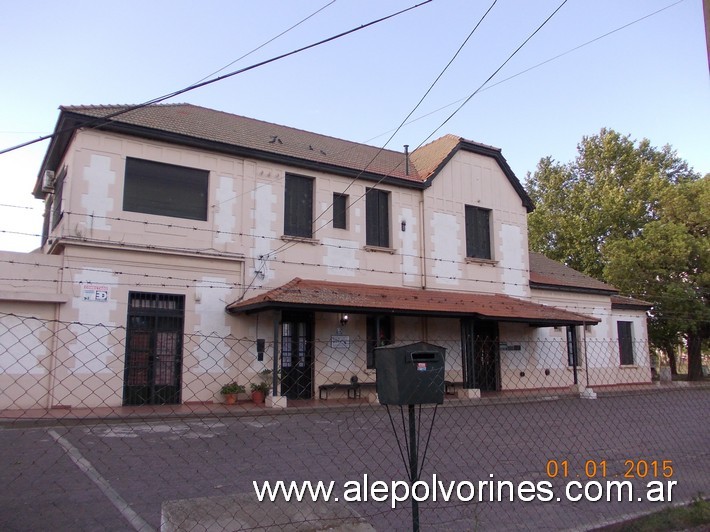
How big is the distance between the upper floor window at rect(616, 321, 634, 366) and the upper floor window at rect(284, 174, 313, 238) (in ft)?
49.5

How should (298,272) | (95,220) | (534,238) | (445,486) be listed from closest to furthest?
1. (445,486)
2. (95,220)
3. (298,272)
4. (534,238)

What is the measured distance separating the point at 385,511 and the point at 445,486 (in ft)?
4.22

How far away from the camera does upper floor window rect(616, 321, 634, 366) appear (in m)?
25.2

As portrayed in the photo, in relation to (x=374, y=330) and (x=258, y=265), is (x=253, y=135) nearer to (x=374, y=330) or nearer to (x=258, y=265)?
(x=258, y=265)

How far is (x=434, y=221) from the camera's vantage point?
20.6 meters

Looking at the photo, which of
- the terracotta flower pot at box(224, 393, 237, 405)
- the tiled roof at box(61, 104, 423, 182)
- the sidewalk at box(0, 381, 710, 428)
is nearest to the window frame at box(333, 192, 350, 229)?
the tiled roof at box(61, 104, 423, 182)

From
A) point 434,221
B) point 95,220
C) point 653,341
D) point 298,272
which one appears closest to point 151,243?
point 95,220

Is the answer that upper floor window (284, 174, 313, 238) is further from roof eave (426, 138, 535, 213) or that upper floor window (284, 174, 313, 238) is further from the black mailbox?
the black mailbox

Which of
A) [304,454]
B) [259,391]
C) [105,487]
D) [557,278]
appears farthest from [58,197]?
[557,278]

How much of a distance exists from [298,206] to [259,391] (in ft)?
19.6

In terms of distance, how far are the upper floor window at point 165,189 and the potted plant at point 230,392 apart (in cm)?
480

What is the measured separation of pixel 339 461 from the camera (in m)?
8.22

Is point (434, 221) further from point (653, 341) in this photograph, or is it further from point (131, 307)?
point (653, 341)

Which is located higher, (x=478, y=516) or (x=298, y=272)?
(x=298, y=272)
